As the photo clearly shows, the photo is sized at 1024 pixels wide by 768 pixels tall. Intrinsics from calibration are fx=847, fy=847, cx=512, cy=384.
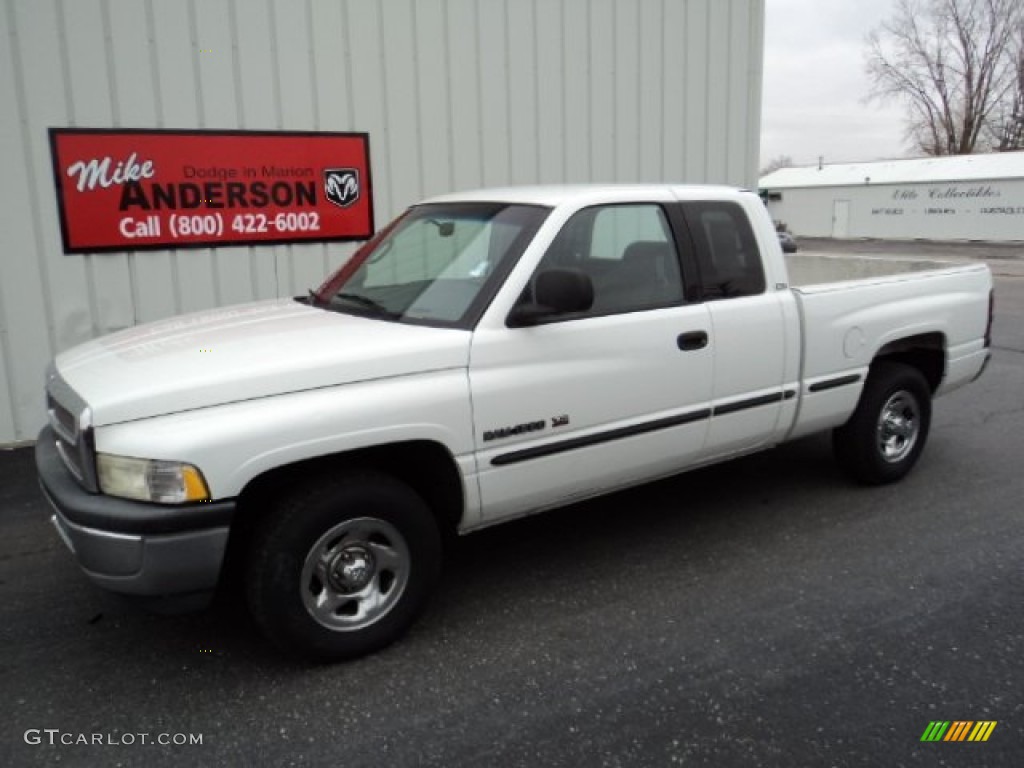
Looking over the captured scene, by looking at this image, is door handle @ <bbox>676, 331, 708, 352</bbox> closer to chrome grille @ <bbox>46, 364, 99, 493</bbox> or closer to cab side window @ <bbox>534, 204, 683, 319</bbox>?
cab side window @ <bbox>534, 204, 683, 319</bbox>

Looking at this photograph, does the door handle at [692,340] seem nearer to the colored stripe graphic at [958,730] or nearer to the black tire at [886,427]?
the black tire at [886,427]

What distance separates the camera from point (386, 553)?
3389 mm

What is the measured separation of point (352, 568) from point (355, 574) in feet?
0.10

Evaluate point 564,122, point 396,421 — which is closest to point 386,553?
point 396,421

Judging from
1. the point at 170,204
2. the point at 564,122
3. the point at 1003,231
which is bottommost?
the point at 1003,231

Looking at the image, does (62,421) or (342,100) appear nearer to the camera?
(62,421)

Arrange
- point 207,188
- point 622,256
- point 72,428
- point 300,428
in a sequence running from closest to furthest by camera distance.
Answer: point 300,428, point 72,428, point 622,256, point 207,188

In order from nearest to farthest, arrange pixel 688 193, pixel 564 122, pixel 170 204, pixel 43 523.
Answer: pixel 688 193
pixel 43 523
pixel 170 204
pixel 564 122

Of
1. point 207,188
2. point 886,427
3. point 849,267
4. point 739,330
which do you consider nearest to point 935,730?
point 739,330

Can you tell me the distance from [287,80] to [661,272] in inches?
166

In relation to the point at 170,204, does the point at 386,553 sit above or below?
below

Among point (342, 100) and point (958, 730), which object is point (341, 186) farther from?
point (958, 730)

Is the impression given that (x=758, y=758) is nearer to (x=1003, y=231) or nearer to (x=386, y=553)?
(x=386, y=553)

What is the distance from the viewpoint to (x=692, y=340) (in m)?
4.12
